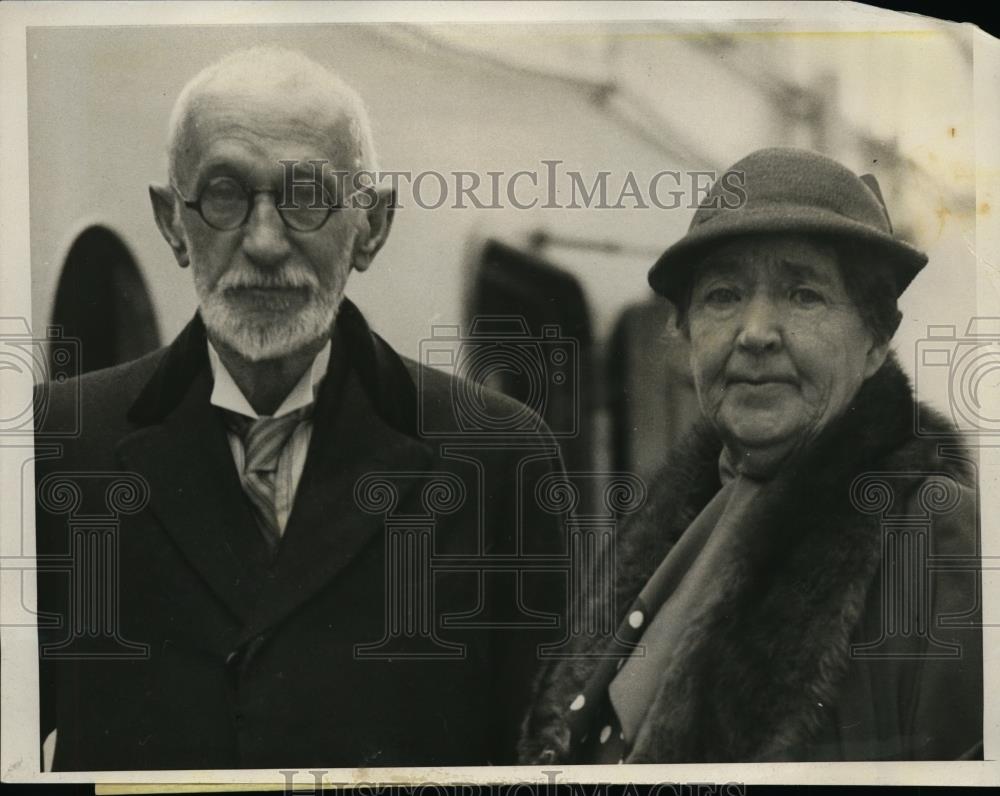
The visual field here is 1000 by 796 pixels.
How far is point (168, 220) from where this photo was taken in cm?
223

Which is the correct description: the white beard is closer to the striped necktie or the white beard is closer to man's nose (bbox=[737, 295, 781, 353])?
the striped necktie

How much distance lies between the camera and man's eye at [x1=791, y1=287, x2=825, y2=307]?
2197mm

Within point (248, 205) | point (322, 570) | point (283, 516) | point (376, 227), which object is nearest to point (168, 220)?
point (248, 205)

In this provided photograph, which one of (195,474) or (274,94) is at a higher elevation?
(274,94)

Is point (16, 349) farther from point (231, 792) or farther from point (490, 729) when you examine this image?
point (490, 729)

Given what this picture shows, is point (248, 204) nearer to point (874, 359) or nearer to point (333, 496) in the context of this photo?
point (333, 496)

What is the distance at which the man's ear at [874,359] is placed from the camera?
2232 millimetres

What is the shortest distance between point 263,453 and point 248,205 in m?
0.49

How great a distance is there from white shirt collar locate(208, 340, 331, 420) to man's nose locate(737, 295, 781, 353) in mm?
834

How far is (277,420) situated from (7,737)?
85 centimetres

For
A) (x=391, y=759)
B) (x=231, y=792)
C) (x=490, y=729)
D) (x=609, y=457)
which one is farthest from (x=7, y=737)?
(x=609, y=457)

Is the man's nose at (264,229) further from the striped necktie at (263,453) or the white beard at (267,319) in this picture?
the striped necktie at (263,453)

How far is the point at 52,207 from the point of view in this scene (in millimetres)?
2256

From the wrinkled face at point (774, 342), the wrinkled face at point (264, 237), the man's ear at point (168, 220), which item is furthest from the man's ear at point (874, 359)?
the man's ear at point (168, 220)
